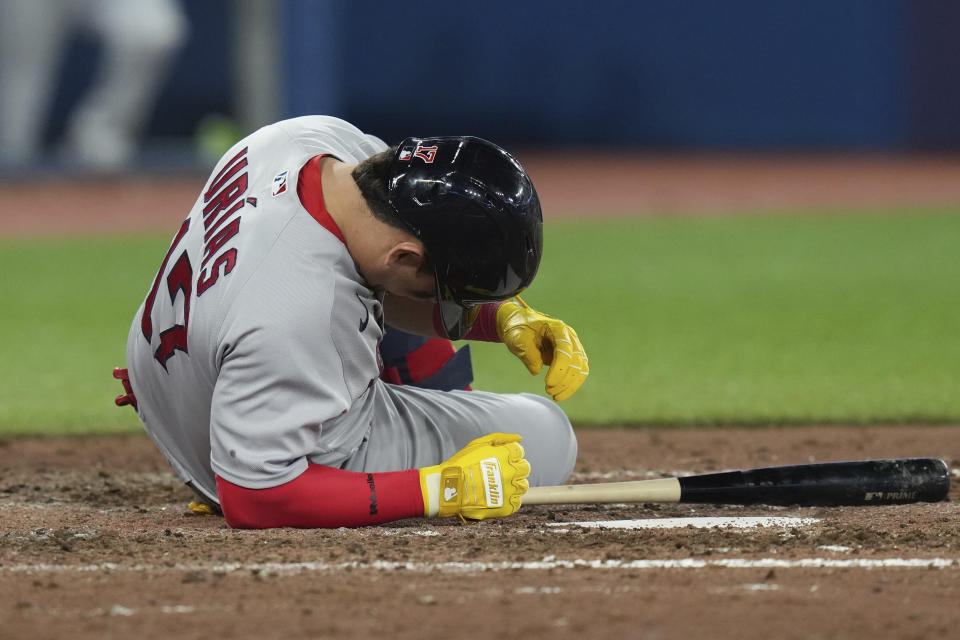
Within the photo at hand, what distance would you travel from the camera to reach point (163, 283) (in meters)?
3.43

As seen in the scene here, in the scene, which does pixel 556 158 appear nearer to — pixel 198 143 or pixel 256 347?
pixel 198 143

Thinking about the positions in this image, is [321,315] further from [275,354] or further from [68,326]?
[68,326]

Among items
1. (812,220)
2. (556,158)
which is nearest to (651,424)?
(812,220)

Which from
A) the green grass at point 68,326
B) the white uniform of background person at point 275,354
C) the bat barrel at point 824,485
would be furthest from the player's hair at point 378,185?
the green grass at point 68,326

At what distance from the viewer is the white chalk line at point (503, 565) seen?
9.57 feet

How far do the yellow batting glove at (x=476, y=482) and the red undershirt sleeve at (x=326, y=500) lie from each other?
42mm

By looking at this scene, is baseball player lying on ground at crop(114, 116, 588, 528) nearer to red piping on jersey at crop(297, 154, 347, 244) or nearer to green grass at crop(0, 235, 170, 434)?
red piping on jersey at crop(297, 154, 347, 244)

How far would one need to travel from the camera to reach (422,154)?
3.22 meters

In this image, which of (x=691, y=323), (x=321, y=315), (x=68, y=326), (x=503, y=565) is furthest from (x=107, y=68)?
(x=503, y=565)

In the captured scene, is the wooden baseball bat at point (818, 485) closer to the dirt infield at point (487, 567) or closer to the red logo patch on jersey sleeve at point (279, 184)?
the dirt infield at point (487, 567)

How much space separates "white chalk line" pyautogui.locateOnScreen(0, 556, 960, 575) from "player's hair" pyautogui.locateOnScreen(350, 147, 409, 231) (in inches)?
31.1

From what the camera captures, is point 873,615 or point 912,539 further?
point 912,539

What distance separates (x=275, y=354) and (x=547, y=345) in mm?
1004

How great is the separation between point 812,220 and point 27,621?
11200 mm
